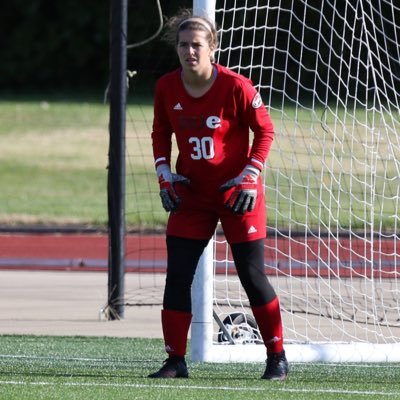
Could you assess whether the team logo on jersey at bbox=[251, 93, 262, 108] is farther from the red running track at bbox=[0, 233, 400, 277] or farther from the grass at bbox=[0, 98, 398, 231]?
the red running track at bbox=[0, 233, 400, 277]

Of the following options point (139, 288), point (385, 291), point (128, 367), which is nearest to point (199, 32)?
point (128, 367)

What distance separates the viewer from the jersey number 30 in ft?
23.1

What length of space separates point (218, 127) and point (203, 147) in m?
0.14

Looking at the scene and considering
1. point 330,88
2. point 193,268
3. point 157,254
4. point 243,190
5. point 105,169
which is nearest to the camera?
point 243,190

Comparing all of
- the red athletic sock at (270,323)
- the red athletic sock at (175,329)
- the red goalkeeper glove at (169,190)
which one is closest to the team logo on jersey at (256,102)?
the red goalkeeper glove at (169,190)

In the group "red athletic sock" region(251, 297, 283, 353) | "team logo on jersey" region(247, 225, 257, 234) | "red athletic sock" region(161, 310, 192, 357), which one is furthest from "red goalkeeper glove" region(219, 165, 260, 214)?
"red athletic sock" region(161, 310, 192, 357)

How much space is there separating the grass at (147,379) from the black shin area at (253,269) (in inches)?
18.7

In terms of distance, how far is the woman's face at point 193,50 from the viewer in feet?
22.9

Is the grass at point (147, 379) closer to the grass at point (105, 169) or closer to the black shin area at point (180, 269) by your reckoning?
the black shin area at point (180, 269)

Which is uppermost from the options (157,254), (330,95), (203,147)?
(330,95)

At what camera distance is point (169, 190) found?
7.07 meters

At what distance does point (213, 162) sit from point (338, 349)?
185cm

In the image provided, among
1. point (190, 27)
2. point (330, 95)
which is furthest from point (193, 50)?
point (330, 95)

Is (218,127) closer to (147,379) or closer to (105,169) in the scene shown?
(147,379)
